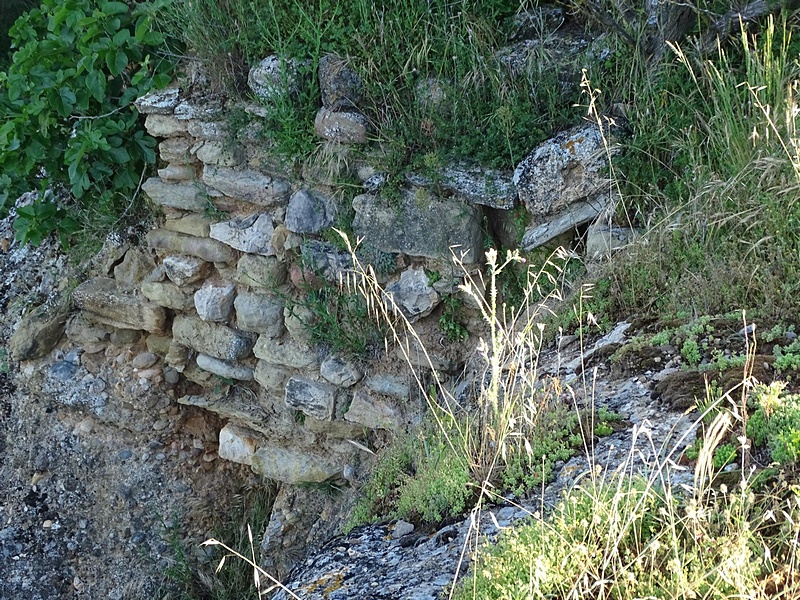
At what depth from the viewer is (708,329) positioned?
2.66m

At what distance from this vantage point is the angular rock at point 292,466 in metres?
4.38

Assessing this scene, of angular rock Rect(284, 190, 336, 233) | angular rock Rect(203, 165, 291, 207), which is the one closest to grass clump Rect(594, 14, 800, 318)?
angular rock Rect(284, 190, 336, 233)

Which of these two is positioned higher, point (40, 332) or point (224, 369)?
point (40, 332)

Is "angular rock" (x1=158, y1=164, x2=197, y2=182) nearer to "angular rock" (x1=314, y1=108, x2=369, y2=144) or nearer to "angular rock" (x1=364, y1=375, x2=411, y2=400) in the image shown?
"angular rock" (x1=314, y1=108, x2=369, y2=144)

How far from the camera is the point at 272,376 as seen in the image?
14.6ft

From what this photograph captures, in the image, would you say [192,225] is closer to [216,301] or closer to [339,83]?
[216,301]

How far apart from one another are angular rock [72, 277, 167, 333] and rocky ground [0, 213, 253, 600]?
21 cm

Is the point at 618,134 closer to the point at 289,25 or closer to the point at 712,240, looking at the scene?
the point at 712,240

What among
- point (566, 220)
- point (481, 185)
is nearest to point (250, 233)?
point (481, 185)

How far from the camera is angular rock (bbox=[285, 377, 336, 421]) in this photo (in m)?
4.23

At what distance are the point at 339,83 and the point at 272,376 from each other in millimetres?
1650

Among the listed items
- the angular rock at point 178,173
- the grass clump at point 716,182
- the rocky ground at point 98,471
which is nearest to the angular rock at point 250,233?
the angular rock at point 178,173

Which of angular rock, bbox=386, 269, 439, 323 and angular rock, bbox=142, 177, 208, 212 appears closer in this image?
angular rock, bbox=386, 269, 439, 323

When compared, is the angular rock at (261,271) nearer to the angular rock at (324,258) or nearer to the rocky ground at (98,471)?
the angular rock at (324,258)
